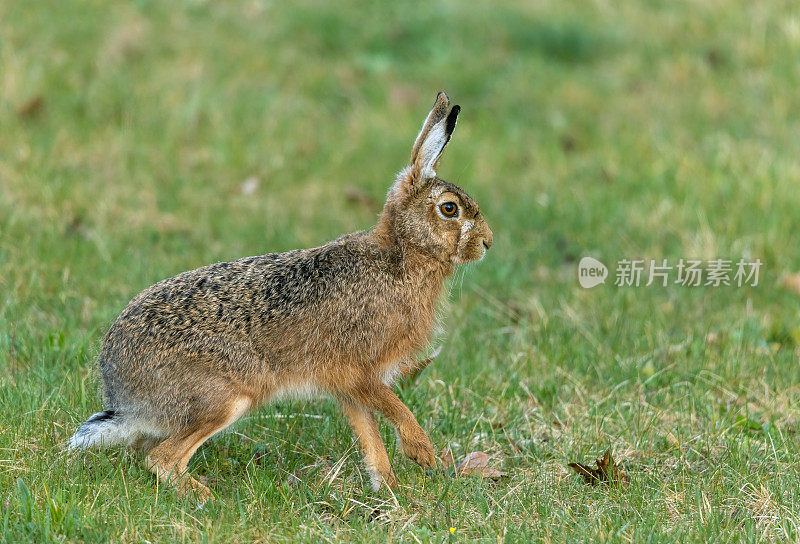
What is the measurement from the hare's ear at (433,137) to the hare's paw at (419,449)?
3.90 feet

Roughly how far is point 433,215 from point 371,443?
1084mm

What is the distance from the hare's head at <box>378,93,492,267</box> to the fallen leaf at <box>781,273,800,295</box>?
3.42 m

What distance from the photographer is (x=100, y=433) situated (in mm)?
4359

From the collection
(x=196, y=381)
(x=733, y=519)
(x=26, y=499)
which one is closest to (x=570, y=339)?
(x=733, y=519)

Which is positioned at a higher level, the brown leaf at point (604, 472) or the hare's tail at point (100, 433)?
the hare's tail at point (100, 433)

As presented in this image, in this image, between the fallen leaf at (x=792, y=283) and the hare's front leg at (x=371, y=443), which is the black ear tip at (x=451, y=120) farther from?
the fallen leaf at (x=792, y=283)

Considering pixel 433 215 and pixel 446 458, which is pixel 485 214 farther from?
pixel 446 458

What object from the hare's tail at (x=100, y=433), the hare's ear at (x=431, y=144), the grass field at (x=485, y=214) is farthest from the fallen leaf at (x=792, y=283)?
the hare's tail at (x=100, y=433)

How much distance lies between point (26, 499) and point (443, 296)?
6.79 ft

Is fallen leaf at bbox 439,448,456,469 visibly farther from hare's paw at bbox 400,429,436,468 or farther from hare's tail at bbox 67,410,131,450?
hare's tail at bbox 67,410,131,450

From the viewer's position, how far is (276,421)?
5.08m

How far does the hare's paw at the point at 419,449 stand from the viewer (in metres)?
4.55

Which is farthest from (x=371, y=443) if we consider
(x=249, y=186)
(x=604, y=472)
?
→ (x=249, y=186)

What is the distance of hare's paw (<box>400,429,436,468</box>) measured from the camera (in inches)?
179
